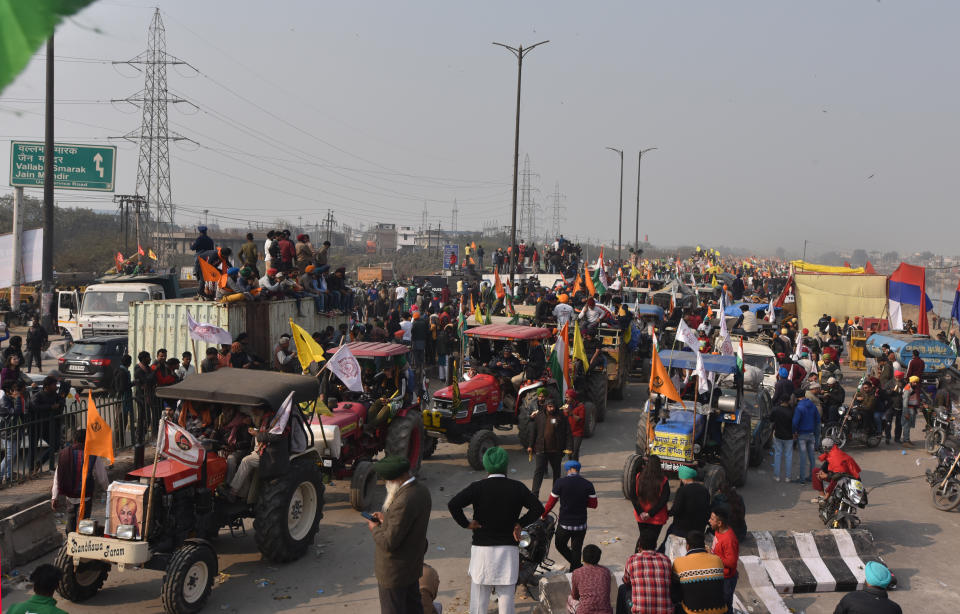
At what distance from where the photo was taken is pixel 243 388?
825 cm

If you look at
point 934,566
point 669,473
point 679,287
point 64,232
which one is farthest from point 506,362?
point 64,232

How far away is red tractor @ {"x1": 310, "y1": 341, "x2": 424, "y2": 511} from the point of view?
997 centimetres

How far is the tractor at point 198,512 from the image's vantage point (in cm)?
686

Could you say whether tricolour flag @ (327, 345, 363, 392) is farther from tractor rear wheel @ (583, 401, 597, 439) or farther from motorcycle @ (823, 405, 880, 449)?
motorcycle @ (823, 405, 880, 449)

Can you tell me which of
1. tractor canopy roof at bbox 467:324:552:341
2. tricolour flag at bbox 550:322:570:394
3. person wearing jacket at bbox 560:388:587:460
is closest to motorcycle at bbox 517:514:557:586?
person wearing jacket at bbox 560:388:587:460

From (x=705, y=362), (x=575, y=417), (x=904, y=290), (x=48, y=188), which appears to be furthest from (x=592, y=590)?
(x=904, y=290)

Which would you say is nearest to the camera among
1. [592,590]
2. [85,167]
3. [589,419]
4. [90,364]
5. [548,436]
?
[592,590]

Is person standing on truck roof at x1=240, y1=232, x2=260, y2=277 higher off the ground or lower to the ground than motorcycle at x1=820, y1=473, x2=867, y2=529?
higher

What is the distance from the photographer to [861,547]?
8703 mm

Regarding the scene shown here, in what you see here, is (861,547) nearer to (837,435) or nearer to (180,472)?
(837,435)

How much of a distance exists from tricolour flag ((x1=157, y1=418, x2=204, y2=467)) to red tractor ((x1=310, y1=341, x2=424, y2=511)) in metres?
2.29

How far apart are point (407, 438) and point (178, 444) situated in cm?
397

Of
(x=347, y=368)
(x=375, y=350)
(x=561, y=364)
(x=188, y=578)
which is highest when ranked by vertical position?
(x=375, y=350)

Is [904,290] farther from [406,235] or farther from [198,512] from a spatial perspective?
[406,235]
